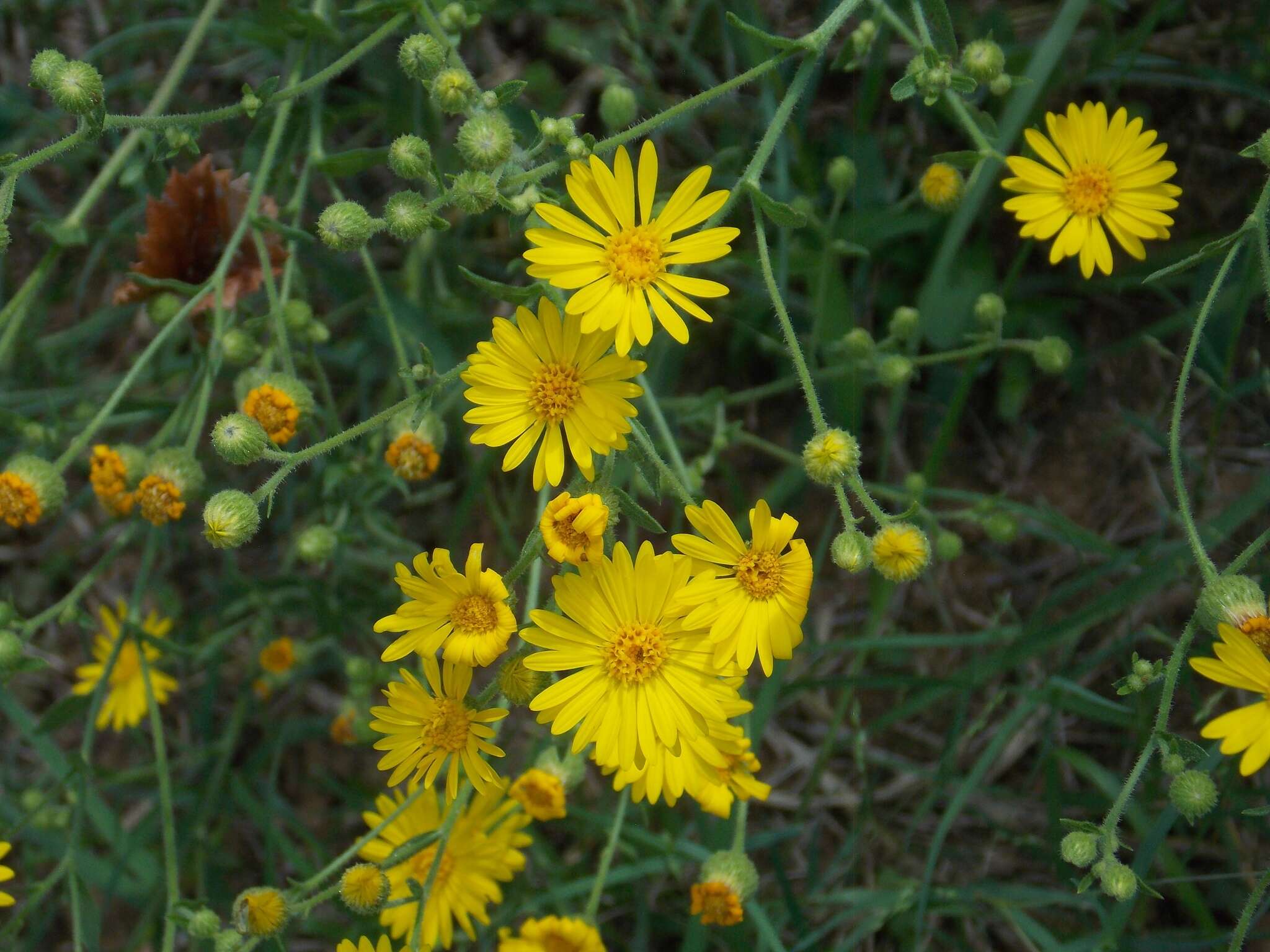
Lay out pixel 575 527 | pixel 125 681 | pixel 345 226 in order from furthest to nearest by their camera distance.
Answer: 1. pixel 125 681
2. pixel 345 226
3. pixel 575 527

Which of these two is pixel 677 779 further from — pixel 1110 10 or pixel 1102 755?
pixel 1110 10

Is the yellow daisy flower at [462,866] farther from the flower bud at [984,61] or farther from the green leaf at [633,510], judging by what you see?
the flower bud at [984,61]

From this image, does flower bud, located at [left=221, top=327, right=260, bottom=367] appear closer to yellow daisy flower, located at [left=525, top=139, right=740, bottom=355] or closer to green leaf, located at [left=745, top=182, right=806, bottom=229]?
yellow daisy flower, located at [left=525, top=139, right=740, bottom=355]

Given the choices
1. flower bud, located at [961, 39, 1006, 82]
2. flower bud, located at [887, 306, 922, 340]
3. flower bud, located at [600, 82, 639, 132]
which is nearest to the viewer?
flower bud, located at [961, 39, 1006, 82]

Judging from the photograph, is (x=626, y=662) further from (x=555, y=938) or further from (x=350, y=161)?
(x=350, y=161)

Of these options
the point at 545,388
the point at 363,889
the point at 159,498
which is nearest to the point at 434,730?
the point at 363,889

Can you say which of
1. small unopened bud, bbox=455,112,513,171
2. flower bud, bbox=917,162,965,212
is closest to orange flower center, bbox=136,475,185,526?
small unopened bud, bbox=455,112,513,171
